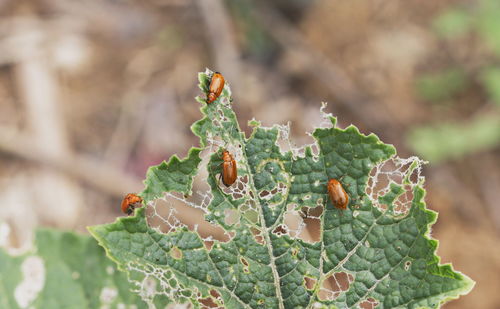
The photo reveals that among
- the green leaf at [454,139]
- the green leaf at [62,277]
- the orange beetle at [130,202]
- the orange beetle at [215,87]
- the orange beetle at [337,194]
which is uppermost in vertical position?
the green leaf at [454,139]

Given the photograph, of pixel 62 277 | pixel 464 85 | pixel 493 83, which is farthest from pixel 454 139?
pixel 62 277

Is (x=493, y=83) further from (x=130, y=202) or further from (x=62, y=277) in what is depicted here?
(x=62, y=277)

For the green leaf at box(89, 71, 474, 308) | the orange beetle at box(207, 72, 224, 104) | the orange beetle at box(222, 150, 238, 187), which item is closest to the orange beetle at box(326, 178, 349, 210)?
the green leaf at box(89, 71, 474, 308)

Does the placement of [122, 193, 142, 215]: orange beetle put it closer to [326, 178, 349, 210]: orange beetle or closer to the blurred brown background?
[326, 178, 349, 210]: orange beetle

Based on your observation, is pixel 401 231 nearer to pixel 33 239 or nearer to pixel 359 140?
pixel 359 140

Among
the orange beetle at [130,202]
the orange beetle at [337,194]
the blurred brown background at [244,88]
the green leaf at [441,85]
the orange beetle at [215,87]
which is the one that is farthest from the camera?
the green leaf at [441,85]

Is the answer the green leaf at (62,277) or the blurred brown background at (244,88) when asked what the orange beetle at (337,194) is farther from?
the blurred brown background at (244,88)

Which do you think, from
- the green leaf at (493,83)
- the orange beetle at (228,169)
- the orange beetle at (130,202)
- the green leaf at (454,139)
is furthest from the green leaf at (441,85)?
the orange beetle at (228,169)

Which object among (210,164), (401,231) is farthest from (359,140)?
(210,164)
